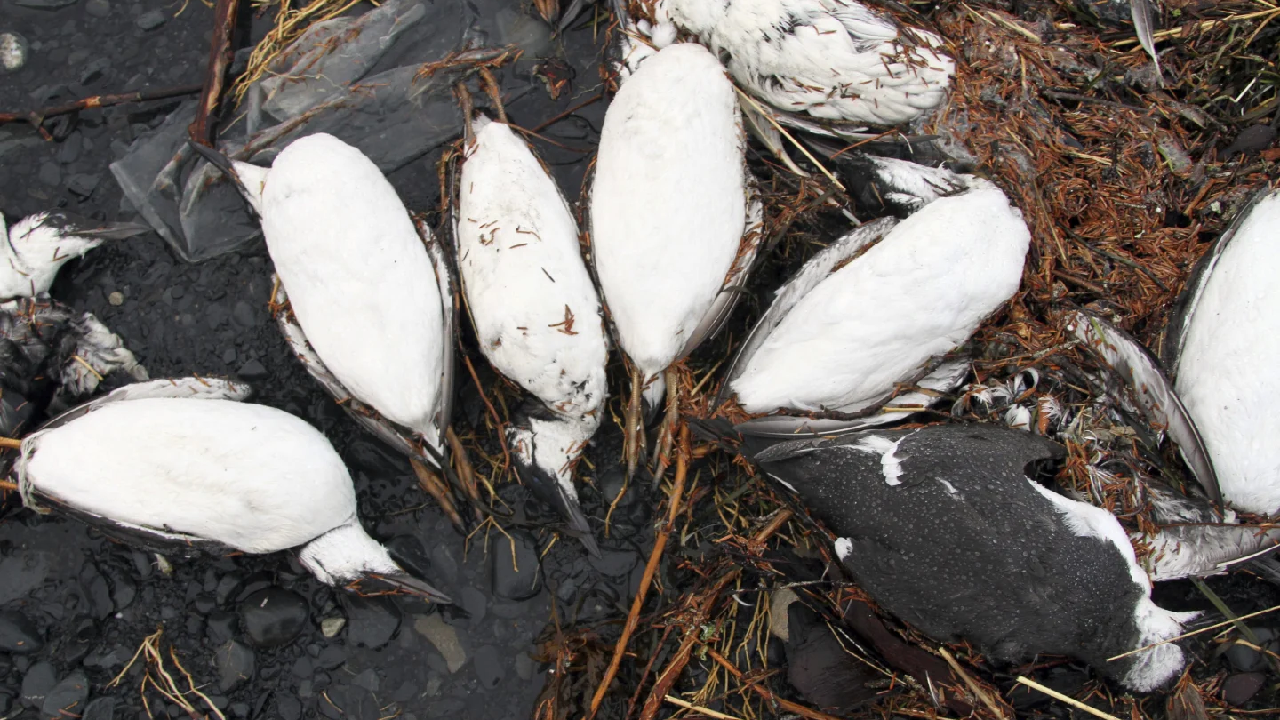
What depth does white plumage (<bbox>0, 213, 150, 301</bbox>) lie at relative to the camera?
7.53 feet

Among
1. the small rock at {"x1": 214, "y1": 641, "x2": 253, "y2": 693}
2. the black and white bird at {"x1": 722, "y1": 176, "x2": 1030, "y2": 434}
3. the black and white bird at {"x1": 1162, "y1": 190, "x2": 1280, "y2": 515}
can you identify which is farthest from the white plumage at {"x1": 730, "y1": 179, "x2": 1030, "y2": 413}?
the small rock at {"x1": 214, "y1": 641, "x2": 253, "y2": 693}

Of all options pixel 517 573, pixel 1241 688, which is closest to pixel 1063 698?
pixel 1241 688

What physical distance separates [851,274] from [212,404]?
162 cm

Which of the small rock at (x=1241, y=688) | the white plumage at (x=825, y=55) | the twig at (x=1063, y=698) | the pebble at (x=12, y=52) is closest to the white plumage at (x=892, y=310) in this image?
the white plumage at (x=825, y=55)

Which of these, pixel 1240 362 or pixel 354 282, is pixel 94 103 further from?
pixel 1240 362

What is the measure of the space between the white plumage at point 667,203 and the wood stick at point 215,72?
120 centimetres

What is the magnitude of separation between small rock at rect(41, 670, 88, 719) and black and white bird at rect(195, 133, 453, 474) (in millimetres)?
1087

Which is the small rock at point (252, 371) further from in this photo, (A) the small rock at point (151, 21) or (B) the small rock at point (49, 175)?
(A) the small rock at point (151, 21)

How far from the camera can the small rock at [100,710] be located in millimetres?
2229

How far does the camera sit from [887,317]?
1.92 meters

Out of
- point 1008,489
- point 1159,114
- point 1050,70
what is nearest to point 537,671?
point 1008,489

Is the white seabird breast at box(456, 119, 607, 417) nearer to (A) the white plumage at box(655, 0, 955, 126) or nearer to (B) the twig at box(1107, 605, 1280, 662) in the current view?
(A) the white plumage at box(655, 0, 955, 126)

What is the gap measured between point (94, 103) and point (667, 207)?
5.90ft

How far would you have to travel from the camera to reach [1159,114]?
2.36 metres
